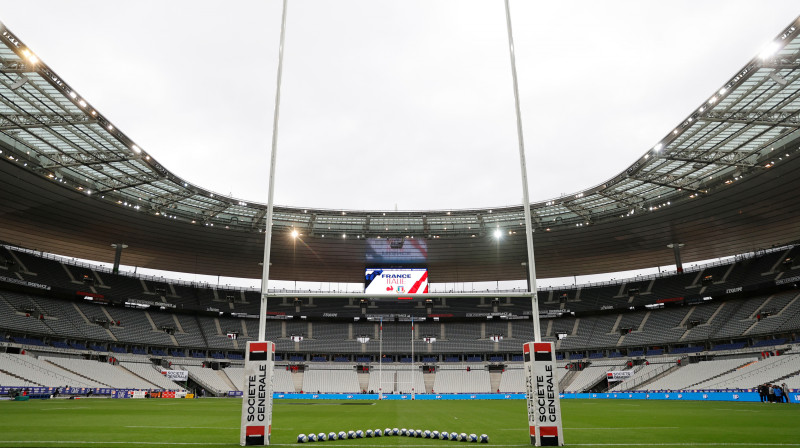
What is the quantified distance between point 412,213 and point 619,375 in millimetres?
27649

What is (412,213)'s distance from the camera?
1815 inches

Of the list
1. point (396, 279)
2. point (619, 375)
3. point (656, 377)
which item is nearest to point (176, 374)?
point (396, 279)

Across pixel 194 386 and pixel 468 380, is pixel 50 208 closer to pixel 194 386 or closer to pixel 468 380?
pixel 194 386

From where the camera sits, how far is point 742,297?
52.9m

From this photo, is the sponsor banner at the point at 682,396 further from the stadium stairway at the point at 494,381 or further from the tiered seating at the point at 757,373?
the stadium stairway at the point at 494,381

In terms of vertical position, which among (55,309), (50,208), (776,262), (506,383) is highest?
(50,208)

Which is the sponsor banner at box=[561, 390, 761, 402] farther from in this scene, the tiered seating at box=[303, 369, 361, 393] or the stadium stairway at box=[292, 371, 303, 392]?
the stadium stairway at box=[292, 371, 303, 392]

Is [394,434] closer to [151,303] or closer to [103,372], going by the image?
[103,372]

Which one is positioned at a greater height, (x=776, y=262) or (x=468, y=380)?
(x=776, y=262)

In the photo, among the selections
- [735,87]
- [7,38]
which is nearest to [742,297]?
[735,87]

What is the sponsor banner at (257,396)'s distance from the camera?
33.3 feet

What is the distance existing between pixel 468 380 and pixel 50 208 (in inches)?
1784

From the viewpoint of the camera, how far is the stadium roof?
27094 millimetres

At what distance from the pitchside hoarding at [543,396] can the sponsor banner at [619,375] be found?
153ft
